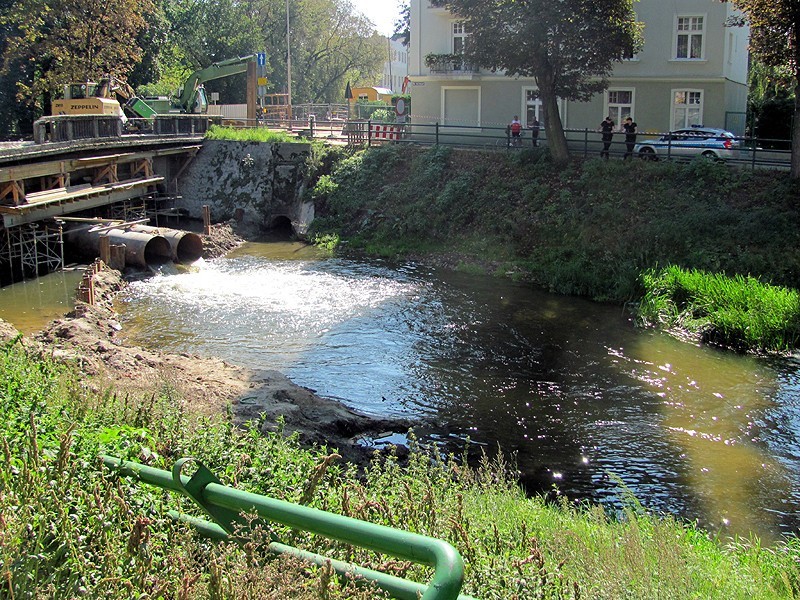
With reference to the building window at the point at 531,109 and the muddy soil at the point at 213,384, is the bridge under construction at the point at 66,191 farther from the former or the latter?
the building window at the point at 531,109

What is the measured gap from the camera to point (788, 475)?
11.8 m

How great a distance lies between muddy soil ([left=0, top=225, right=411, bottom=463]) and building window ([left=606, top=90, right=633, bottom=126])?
24912 mm

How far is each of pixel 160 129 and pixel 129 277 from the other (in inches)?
505

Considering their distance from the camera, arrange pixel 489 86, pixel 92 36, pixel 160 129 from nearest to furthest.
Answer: pixel 160 129
pixel 489 86
pixel 92 36

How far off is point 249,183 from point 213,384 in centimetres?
2112

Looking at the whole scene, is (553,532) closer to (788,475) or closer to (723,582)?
(723,582)

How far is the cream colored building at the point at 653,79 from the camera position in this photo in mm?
33062

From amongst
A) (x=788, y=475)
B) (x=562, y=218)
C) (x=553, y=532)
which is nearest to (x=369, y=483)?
(x=553, y=532)

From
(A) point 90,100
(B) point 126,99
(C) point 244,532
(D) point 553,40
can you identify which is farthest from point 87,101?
(C) point 244,532

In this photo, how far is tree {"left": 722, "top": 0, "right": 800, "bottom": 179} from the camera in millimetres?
23766

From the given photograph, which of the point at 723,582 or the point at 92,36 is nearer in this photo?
the point at 723,582

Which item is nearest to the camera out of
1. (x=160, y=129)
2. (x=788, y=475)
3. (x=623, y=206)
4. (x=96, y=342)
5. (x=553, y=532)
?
(x=553, y=532)

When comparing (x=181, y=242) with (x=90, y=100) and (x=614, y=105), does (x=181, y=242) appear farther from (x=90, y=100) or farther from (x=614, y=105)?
(x=614, y=105)

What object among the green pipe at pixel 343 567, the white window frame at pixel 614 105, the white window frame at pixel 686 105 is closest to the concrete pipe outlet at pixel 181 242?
the white window frame at pixel 614 105
